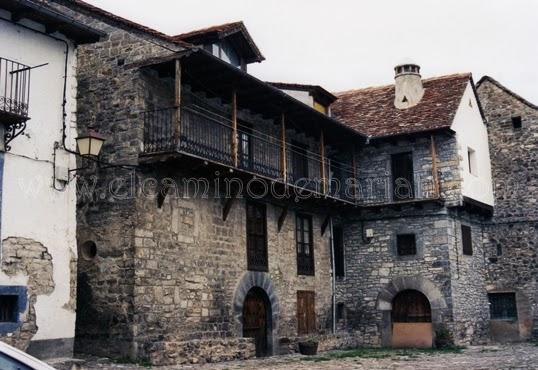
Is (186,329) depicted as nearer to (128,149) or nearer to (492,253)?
(128,149)

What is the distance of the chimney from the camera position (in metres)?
23.1

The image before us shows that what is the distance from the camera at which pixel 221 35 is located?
1714cm

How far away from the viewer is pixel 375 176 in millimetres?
21969

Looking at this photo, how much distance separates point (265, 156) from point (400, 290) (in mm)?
6147

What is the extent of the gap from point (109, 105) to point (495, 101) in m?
15.4

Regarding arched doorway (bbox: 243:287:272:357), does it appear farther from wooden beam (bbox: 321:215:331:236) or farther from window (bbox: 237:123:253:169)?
wooden beam (bbox: 321:215:331:236)

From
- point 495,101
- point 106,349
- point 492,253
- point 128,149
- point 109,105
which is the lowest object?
point 106,349

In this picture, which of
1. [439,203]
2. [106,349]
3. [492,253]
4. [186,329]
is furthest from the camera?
[492,253]

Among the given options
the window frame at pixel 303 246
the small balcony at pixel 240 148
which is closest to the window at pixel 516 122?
the small balcony at pixel 240 148

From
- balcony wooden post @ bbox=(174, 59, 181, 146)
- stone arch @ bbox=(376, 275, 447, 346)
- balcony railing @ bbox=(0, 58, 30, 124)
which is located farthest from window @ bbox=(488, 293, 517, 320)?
balcony railing @ bbox=(0, 58, 30, 124)

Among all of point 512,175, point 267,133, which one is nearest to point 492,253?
point 512,175

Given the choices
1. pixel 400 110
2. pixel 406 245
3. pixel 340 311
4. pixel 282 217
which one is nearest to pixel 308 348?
pixel 282 217

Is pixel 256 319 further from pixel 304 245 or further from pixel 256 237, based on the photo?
pixel 304 245

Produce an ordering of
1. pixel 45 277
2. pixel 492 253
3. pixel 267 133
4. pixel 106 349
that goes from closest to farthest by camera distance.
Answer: pixel 45 277 → pixel 106 349 → pixel 267 133 → pixel 492 253
